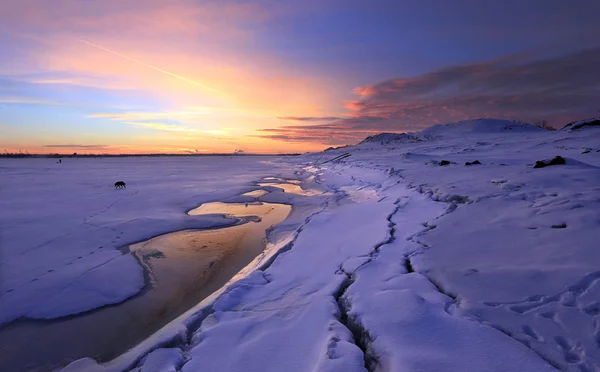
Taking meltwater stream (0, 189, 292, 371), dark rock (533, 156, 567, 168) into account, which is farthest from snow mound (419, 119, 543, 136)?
meltwater stream (0, 189, 292, 371)

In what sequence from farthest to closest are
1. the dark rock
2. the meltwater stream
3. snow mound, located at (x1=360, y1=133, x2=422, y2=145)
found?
snow mound, located at (x1=360, y1=133, x2=422, y2=145), the dark rock, the meltwater stream

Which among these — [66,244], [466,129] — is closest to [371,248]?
[66,244]

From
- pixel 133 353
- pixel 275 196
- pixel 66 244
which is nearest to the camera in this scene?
pixel 133 353

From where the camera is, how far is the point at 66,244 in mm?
6453

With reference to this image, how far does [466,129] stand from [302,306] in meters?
53.1

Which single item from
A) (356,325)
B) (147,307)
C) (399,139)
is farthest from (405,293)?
(399,139)

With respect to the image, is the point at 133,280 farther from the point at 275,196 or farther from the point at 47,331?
the point at 275,196

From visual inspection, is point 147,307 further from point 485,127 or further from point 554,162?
point 485,127

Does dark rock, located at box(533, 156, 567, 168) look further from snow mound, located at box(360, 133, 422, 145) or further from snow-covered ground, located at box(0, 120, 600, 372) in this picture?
snow mound, located at box(360, 133, 422, 145)

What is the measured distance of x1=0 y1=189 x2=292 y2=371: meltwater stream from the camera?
3.33m

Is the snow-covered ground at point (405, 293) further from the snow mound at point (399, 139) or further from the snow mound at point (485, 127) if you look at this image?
the snow mound at point (399, 139)

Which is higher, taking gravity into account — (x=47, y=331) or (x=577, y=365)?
(x=577, y=365)

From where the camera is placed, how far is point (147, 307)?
14.1 feet

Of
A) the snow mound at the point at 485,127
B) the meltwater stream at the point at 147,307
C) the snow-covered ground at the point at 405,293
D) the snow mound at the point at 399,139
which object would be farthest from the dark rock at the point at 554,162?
the snow mound at the point at 399,139
